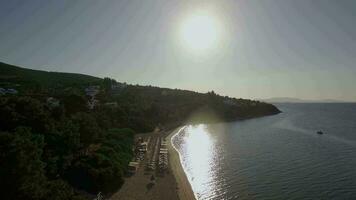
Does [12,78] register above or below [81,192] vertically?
above

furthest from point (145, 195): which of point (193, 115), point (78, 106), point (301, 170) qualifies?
point (193, 115)

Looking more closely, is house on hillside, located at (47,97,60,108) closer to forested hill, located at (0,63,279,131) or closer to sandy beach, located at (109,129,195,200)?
sandy beach, located at (109,129,195,200)

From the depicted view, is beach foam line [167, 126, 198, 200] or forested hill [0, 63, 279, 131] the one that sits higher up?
forested hill [0, 63, 279, 131]

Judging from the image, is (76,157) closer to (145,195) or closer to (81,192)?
(81,192)

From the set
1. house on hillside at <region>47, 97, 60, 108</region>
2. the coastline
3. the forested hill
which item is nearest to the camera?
the coastline

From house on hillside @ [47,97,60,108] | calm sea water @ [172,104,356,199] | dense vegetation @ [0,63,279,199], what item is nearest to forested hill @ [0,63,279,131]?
house on hillside @ [47,97,60,108]

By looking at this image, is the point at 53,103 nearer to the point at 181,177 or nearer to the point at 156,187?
the point at 181,177

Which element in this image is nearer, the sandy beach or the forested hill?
the sandy beach

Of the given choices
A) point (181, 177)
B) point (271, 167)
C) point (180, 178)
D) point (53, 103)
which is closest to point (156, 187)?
point (180, 178)

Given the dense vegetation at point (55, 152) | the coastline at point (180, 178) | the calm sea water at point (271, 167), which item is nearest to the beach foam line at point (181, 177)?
the coastline at point (180, 178)
